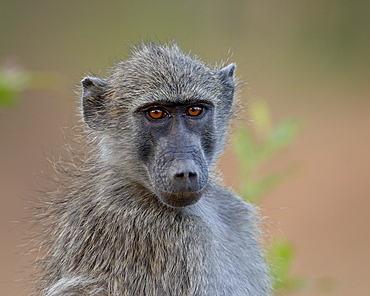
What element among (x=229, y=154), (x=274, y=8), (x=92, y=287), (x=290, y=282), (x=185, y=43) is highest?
(x=274, y=8)

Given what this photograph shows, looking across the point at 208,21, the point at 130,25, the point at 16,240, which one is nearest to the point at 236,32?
the point at 208,21

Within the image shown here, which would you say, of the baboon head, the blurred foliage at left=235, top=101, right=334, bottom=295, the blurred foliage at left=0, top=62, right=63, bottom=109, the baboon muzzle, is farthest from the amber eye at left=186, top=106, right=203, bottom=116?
the blurred foliage at left=0, top=62, right=63, bottom=109

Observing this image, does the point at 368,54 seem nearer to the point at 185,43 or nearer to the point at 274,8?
the point at 274,8

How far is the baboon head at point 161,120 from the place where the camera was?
15.7 ft

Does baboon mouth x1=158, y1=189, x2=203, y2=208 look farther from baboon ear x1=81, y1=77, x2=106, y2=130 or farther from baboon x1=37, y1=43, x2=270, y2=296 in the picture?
baboon ear x1=81, y1=77, x2=106, y2=130

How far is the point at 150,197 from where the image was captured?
5.21 meters

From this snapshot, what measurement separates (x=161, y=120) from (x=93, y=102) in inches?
27.7

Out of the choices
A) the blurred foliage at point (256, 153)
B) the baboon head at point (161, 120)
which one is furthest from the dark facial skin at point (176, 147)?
the blurred foliage at point (256, 153)

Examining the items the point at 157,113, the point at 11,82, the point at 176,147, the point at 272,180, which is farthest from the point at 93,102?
the point at 272,180

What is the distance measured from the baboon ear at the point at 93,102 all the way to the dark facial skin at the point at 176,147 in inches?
15.9

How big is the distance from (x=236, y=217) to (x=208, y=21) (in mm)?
9656

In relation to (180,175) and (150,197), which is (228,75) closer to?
(150,197)

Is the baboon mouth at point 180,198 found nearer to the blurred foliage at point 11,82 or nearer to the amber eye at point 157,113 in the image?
the amber eye at point 157,113

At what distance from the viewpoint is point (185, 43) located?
573 inches
